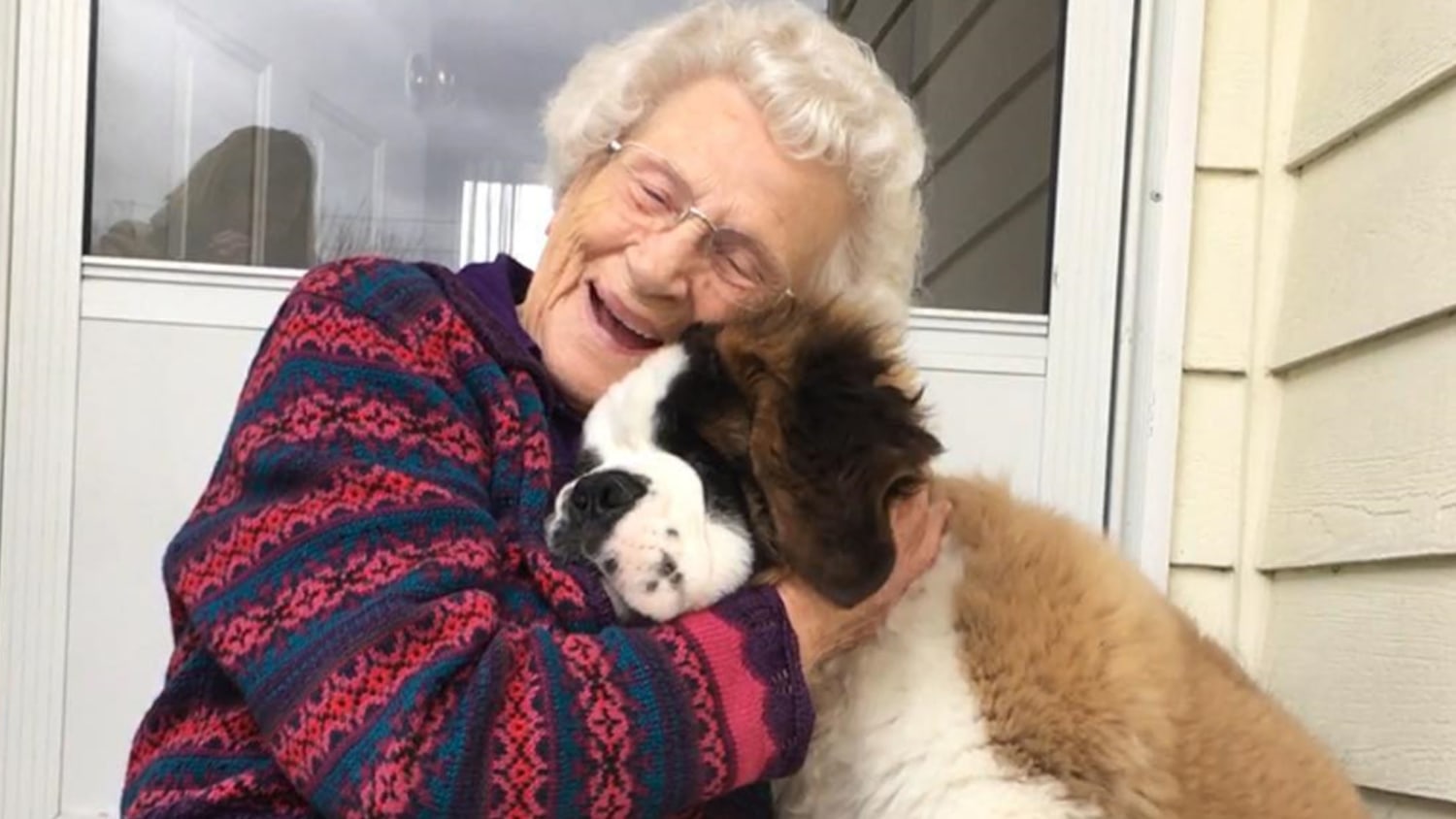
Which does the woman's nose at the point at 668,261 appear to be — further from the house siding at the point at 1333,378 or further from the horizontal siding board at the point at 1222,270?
the horizontal siding board at the point at 1222,270

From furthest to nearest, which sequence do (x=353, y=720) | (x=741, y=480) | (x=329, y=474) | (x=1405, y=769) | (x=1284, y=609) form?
(x=1284, y=609)
(x=1405, y=769)
(x=741, y=480)
(x=329, y=474)
(x=353, y=720)

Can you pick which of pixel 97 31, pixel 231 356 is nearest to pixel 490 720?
pixel 231 356

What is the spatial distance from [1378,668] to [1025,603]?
792 millimetres

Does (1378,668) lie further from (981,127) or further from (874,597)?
(981,127)

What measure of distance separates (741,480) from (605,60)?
95 cm

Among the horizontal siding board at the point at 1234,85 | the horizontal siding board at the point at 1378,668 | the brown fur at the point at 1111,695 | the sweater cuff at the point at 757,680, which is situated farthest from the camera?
the horizontal siding board at the point at 1234,85

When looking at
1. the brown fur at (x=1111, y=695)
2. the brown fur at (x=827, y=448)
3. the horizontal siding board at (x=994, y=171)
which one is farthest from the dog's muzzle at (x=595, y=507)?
the horizontal siding board at (x=994, y=171)

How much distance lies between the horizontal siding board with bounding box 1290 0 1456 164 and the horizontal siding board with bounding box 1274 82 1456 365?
0.04 metres

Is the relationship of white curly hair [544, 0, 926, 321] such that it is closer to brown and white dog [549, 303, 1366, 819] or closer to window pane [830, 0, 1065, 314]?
brown and white dog [549, 303, 1366, 819]

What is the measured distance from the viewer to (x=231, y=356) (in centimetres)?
306

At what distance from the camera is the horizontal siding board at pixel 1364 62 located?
2.38 m

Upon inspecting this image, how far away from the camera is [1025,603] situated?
2.02m

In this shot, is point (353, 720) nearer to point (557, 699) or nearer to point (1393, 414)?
point (557, 699)

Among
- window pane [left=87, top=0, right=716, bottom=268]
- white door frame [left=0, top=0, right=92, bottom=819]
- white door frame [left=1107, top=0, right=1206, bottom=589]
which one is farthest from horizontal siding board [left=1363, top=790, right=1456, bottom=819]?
white door frame [left=0, top=0, right=92, bottom=819]
